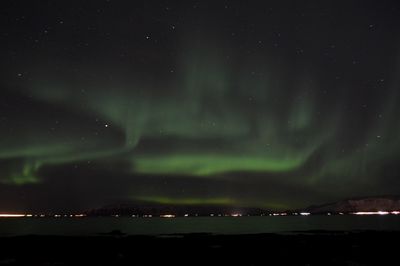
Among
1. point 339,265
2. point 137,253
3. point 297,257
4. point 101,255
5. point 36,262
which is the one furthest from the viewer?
point 137,253

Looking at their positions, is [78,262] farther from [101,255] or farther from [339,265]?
[339,265]

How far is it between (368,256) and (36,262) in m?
30.2

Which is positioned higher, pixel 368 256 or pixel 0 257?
pixel 0 257

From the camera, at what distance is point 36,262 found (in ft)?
122

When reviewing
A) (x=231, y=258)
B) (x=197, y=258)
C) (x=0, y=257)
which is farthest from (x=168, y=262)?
(x=0, y=257)

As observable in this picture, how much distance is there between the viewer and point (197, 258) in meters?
40.3

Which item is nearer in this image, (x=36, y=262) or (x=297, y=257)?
(x=36, y=262)

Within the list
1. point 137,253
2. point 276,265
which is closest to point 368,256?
point 276,265

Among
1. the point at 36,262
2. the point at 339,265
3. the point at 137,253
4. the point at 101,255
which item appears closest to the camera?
the point at 339,265

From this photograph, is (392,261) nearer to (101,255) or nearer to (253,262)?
(253,262)

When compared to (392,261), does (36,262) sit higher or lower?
higher

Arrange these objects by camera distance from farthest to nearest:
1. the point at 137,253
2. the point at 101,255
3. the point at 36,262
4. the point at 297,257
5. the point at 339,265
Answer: the point at 137,253 → the point at 101,255 → the point at 297,257 → the point at 36,262 → the point at 339,265

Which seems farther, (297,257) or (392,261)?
(297,257)

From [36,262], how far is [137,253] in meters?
11.8
